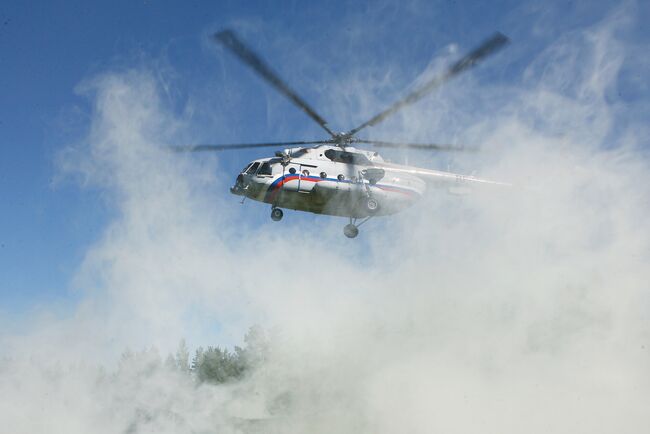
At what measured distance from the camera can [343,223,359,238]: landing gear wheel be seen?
17.2 metres

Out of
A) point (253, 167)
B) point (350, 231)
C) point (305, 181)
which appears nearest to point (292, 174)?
point (305, 181)

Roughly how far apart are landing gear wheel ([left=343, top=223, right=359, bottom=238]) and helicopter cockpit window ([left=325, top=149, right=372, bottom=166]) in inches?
84.0

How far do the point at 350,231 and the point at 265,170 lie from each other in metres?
3.49

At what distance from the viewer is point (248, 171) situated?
55.5 feet

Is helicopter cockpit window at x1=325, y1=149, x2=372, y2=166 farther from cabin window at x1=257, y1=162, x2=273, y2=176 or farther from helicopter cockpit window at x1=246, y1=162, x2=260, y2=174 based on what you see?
helicopter cockpit window at x1=246, y1=162, x2=260, y2=174

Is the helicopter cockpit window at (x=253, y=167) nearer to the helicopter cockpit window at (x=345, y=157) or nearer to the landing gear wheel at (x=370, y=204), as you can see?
the helicopter cockpit window at (x=345, y=157)

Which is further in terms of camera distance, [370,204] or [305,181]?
[370,204]

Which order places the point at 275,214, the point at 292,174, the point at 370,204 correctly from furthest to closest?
the point at 370,204
the point at 275,214
the point at 292,174

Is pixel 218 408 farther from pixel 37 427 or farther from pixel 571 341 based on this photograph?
pixel 571 341

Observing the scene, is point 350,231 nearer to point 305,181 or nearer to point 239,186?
point 305,181

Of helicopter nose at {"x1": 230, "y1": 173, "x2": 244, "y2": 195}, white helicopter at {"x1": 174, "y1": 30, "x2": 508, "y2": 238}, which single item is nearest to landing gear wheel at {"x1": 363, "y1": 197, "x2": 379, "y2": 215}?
white helicopter at {"x1": 174, "y1": 30, "x2": 508, "y2": 238}

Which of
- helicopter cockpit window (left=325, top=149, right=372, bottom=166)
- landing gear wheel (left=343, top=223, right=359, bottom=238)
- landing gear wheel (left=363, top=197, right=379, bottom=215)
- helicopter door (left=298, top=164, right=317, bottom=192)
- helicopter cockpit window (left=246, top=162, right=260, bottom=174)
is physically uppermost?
helicopter cockpit window (left=325, top=149, right=372, bottom=166)

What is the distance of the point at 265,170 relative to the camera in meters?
16.6

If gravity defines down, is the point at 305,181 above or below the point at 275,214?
above
